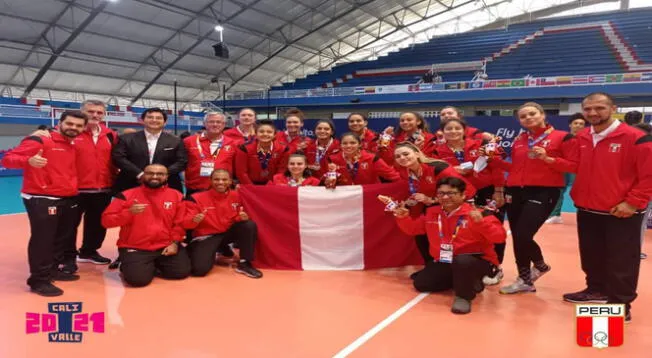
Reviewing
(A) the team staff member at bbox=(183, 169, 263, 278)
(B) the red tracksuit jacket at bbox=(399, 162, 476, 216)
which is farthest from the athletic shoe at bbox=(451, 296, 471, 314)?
(A) the team staff member at bbox=(183, 169, 263, 278)

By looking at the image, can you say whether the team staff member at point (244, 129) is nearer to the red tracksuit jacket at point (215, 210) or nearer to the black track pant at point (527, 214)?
the red tracksuit jacket at point (215, 210)

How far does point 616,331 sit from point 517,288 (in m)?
0.92

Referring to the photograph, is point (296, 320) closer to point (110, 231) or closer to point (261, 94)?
point (110, 231)

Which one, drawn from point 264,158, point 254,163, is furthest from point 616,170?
point 254,163

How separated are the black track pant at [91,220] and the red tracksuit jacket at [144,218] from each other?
0.44 meters

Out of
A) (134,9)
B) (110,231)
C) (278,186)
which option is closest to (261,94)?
(134,9)

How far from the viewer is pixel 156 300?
3.28m

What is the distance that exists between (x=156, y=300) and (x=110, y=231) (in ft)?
9.94

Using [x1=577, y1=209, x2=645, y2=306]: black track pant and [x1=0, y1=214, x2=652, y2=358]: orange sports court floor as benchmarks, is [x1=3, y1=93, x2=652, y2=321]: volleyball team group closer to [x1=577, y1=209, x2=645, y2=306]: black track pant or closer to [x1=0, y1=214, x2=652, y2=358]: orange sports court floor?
[x1=577, y1=209, x2=645, y2=306]: black track pant

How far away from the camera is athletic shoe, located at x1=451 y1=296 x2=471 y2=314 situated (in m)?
3.08

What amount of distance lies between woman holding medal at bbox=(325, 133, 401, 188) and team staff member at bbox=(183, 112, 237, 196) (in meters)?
1.10

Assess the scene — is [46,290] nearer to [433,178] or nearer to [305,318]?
[305,318]

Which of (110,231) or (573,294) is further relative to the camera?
(110,231)

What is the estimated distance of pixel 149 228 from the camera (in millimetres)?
3732
